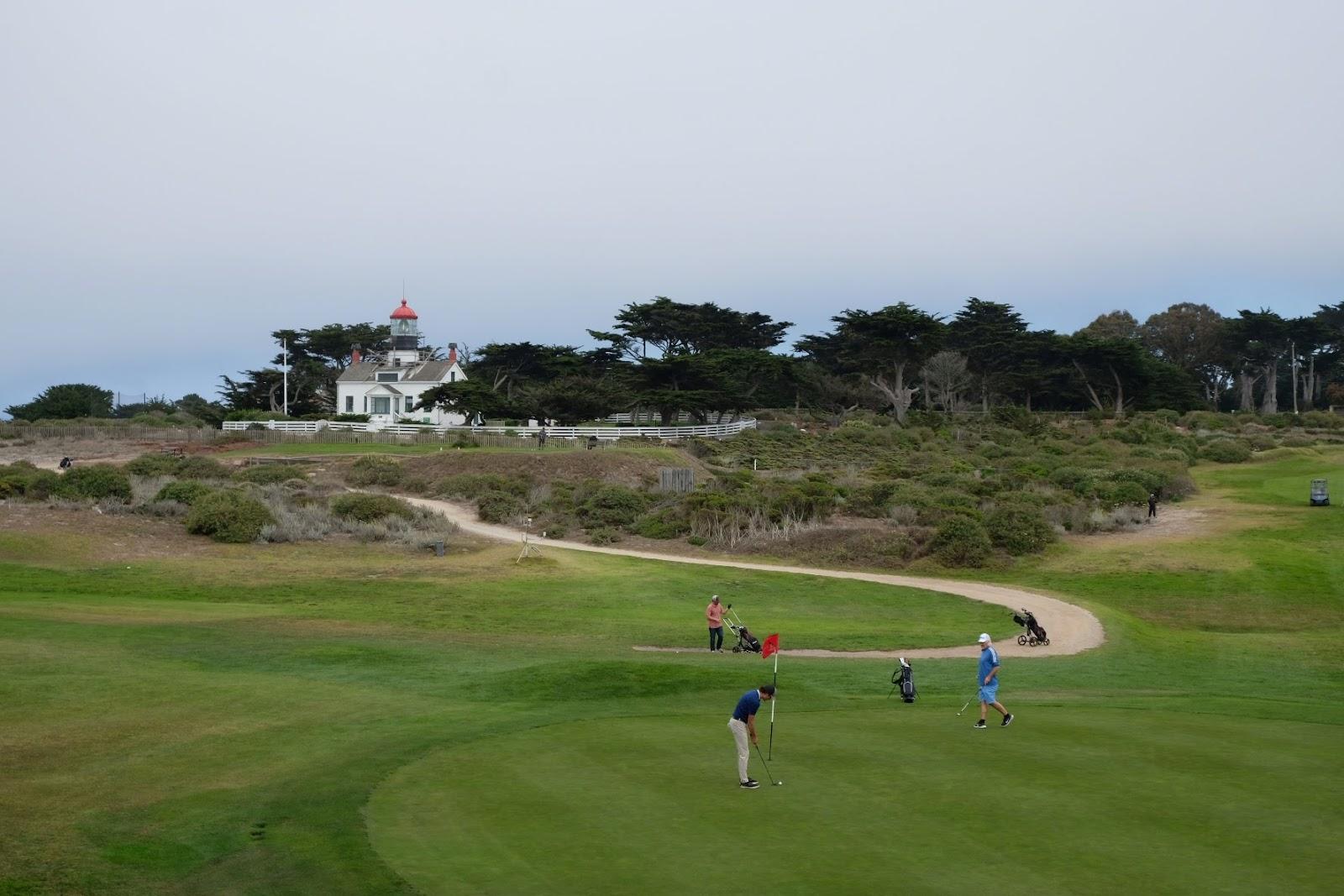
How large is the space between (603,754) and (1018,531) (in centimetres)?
3364

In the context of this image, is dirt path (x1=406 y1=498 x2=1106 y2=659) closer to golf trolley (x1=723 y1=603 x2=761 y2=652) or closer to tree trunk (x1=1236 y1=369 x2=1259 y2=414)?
golf trolley (x1=723 y1=603 x2=761 y2=652)

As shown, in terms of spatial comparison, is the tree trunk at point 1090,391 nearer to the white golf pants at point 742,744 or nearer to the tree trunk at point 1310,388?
the tree trunk at point 1310,388

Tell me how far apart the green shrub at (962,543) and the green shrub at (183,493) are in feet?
91.4

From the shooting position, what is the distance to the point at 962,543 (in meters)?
47.5

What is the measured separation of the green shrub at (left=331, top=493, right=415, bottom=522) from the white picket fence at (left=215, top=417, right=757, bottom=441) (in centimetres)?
2910

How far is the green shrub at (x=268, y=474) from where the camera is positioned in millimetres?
63625

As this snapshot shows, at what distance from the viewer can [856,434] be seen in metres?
94.1

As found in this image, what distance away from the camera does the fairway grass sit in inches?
526

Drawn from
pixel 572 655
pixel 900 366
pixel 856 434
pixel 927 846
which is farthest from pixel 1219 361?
pixel 927 846

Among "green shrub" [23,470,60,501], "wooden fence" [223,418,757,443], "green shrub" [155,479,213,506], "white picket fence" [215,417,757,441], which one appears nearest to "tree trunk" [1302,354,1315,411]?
"white picket fence" [215,417,757,441]

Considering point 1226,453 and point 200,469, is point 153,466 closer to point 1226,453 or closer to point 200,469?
point 200,469

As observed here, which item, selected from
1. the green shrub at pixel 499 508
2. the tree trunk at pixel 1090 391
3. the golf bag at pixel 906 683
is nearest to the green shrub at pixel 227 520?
the green shrub at pixel 499 508

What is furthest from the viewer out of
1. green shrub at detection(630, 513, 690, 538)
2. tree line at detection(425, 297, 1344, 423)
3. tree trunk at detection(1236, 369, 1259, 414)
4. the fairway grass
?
tree trunk at detection(1236, 369, 1259, 414)

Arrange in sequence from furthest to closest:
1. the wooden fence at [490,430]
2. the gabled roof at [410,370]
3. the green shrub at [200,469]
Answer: the gabled roof at [410,370] < the wooden fence at [490,430] < the green shrub at [200,469]
